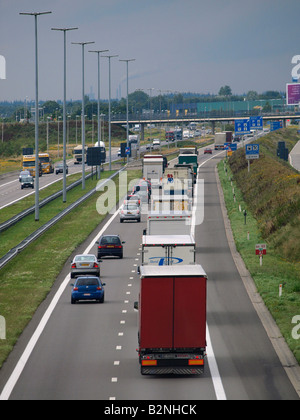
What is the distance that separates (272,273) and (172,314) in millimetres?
20555

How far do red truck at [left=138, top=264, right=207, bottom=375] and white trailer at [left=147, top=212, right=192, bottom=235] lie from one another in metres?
19.5

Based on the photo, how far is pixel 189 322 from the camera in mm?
25844

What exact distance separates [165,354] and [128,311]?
11714 millimetres

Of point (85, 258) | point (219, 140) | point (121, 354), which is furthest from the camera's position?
point (219, 140)

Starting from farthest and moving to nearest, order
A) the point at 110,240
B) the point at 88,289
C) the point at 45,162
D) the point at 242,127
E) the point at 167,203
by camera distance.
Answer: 1. the point at 45,162
2. the point at 242,127
3. the point at 167,203
4. the point at 110,240
5. the point at 88,289

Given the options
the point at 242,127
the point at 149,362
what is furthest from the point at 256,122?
the point at 149,362

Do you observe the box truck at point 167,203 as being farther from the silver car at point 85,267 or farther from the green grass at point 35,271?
the silver car at point 85,267

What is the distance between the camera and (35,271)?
48.8 meters

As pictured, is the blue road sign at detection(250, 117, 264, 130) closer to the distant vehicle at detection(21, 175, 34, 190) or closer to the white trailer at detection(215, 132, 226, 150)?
the distant vehicle at detection(21, 175, 34, 190)

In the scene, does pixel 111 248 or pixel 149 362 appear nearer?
pixel 149 362

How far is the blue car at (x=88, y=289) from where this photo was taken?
39.5 meters

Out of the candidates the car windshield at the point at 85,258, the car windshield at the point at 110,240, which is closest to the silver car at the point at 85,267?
the car windshield at the point at 85,258

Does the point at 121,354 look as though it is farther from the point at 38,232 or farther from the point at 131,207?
the point at 131,207
